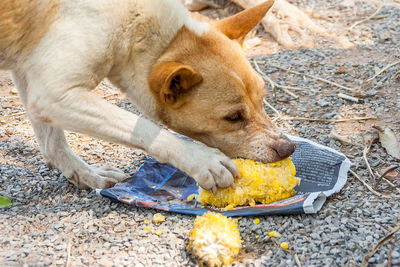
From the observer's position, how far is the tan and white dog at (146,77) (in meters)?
2.88

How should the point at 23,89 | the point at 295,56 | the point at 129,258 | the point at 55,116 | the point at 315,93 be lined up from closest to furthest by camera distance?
the point at 129,258
the point at 55,116
the point at 23,89
the point at 315,93
the point at 295,56

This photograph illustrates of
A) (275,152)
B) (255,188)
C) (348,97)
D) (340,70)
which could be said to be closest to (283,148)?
(275,152)

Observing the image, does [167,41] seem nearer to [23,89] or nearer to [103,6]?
[103,6]

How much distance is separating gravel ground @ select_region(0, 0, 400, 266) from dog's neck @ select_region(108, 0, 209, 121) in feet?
2.74

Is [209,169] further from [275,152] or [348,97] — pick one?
[348,97]

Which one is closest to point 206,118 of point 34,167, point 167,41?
point 167,41

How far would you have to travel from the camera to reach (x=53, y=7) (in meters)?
3.01

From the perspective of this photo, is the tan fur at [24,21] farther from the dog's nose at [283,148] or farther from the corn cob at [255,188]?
the dog's nose at [283,148]

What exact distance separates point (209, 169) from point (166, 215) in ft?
1.55

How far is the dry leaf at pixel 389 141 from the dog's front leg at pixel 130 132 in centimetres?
146

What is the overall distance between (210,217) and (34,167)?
6.40ft

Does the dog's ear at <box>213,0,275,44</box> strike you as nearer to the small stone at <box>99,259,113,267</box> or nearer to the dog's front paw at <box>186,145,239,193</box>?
the dog's front paw at <box>186,145,239,193</box>

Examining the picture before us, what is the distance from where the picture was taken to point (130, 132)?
288 centimetres

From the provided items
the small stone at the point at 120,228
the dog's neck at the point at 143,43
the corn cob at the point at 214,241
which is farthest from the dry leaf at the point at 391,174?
the small stone at the point at 120,228
